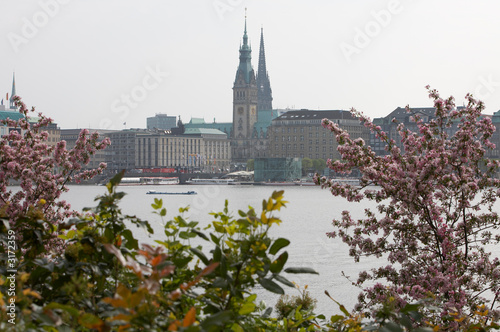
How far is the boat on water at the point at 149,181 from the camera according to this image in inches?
5625

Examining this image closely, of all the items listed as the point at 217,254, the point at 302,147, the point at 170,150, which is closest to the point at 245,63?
the point at 170,150

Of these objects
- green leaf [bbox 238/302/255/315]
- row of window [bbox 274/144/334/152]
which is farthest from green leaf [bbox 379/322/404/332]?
row of window [bbox 274/144/334/152]

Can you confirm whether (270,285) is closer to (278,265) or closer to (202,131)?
(278,265)

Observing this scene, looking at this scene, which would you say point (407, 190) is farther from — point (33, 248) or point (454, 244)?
point (33, 248)

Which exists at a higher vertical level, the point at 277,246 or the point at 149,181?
the point at 277,246

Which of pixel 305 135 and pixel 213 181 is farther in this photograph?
pixel 305 135

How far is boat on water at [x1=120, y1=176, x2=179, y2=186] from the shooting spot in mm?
142875

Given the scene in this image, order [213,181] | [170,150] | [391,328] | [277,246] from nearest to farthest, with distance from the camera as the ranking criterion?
1. [391,328]
2. [277,246]
3. [213,181]
4. [170,150]

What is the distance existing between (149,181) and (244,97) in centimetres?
4157

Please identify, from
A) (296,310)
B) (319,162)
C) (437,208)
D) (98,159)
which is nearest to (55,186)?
(437,208)

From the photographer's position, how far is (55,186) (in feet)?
37.0

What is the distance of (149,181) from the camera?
146875 mm

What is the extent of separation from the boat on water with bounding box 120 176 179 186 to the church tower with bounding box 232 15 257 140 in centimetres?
3590

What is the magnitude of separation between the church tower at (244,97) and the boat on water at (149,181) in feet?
118
